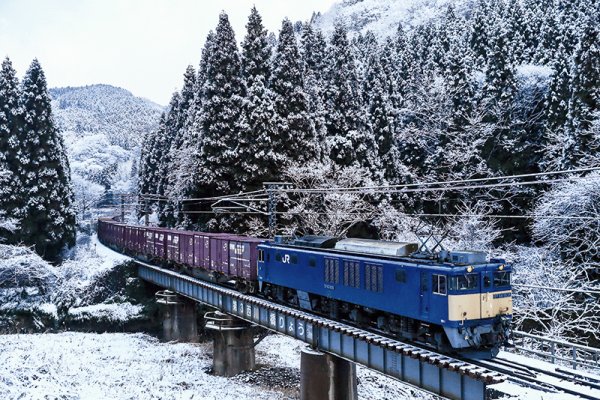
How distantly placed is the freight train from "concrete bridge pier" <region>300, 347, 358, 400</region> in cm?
202

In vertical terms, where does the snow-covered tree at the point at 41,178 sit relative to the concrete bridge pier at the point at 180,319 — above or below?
above

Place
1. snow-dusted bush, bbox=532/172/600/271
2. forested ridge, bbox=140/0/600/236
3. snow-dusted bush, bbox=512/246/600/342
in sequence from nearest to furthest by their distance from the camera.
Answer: snow-dusted bush, bbox=512/246/600/342 → snow-dusted bush, bbox=532/172/600/271 → forested ridge, bbox=140/0/600/236

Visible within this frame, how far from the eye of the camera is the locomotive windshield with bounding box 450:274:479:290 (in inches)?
712

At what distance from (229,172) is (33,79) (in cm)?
2570

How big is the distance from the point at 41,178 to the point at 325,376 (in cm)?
4070

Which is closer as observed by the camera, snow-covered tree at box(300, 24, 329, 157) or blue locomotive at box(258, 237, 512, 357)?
blue locomotive at box(258, 237, 512, 357)

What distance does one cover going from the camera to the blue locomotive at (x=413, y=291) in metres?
18.2

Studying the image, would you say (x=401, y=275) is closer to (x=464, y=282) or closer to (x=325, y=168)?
(x=464, y=282)

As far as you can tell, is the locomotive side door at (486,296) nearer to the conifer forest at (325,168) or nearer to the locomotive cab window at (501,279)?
the locomotive cab window at (501,279)

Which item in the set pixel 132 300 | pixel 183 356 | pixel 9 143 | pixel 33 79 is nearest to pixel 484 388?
pixel 183 356

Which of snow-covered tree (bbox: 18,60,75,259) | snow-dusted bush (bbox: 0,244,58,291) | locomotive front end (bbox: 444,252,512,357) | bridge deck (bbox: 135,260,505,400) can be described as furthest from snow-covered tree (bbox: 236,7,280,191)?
locomotive front end (bbox: 444,252,512,357)

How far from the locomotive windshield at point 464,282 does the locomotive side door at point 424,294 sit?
97cm

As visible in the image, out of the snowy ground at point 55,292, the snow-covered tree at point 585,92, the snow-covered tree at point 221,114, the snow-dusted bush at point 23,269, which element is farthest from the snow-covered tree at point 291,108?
the snow-dusted bush at point 23,269

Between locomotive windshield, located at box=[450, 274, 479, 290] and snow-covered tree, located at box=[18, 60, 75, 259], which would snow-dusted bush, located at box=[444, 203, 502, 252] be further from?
snow-covered tree, located at box=[18, 60, 75, 259]
